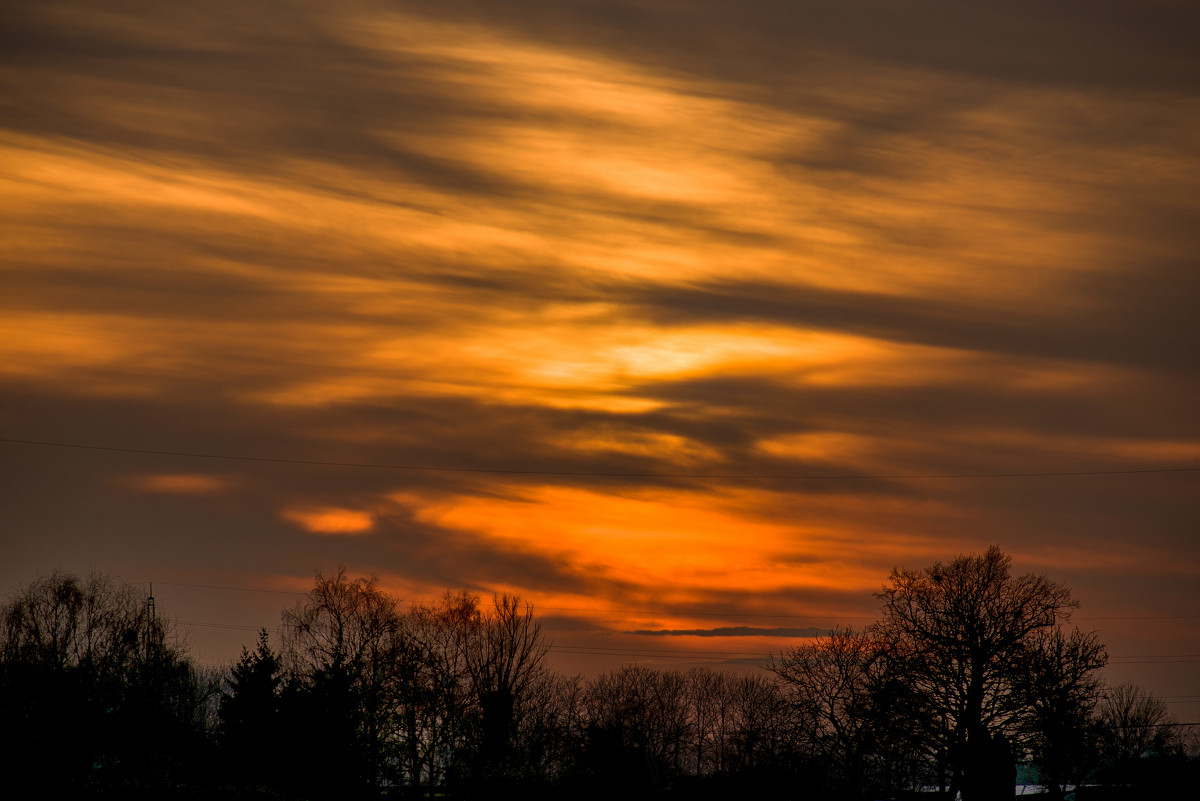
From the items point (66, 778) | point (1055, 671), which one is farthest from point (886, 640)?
point (66, 778)

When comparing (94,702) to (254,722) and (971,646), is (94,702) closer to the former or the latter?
(254,722)

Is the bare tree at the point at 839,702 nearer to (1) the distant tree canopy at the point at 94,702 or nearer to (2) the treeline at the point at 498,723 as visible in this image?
(2) the treeline at the point at 498,723

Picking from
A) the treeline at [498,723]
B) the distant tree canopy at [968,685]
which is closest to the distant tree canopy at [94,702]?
the treeline at [498,723]

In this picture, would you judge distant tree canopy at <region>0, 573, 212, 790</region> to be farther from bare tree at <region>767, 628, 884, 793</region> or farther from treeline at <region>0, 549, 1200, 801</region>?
bare tree at <region>767, 628, 884, 793</region>

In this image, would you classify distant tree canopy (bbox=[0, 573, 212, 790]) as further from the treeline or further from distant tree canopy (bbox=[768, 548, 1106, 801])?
distant tree canopy (bbox=[768, 548, 1106, 801])

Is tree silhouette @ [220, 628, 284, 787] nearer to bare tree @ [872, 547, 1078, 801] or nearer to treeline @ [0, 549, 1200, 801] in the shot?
treeline @ [0, 549, 1200, 801]

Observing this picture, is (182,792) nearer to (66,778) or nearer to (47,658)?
(66,778)

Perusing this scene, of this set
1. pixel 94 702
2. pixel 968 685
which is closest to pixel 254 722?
pixel 94 702

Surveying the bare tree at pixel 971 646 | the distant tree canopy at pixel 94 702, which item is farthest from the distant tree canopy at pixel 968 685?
the distant tree canopy at pixel 94 702

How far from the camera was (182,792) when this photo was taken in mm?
44250

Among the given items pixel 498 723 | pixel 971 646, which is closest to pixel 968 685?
pixel 971 646

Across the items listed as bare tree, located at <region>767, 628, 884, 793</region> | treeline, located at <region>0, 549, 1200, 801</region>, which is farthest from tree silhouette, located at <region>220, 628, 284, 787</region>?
bare tree, located at <region>767, 628, 884, 793</region>

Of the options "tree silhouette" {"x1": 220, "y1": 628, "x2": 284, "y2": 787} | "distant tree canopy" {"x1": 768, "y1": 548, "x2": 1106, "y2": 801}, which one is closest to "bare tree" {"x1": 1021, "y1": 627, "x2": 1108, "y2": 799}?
"distant tree canopy" {"x1": 768, "y1": 548, "x2": 1106, "y2": 801}

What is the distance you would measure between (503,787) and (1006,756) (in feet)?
70.6
